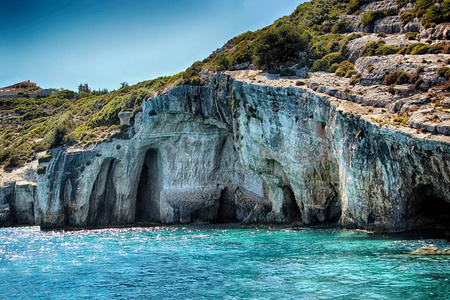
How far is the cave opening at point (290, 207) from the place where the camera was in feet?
131

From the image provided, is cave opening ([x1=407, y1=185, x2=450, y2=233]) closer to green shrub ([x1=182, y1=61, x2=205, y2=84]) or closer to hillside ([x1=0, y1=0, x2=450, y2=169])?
hillside ([x1=0, y1=0, x2=450, y2=169])

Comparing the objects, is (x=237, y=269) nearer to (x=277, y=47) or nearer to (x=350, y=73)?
(x=350, y=73)

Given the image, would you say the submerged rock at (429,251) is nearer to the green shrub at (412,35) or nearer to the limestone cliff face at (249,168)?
the limestone cliff face at (249,168)

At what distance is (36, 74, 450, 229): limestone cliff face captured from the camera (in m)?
26.1

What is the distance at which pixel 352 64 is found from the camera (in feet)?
129

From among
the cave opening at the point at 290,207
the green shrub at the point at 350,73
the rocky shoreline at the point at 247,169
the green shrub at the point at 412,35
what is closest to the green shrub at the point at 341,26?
the green shrub at the point at 412,35

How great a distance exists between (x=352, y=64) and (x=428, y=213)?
18230mm

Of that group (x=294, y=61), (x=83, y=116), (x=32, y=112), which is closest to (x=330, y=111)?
(x=294, y=61)

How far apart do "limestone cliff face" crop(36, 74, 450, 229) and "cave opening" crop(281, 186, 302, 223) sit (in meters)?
0.11

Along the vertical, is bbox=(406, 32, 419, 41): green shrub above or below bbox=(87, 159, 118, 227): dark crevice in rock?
above

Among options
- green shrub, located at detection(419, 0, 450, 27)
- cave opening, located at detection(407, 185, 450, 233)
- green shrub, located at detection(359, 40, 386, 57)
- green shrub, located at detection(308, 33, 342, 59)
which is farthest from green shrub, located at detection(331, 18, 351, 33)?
cave opening, located at detection(407, 185, 450, 233)

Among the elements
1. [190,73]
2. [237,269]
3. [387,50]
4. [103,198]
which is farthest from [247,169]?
[237,269]

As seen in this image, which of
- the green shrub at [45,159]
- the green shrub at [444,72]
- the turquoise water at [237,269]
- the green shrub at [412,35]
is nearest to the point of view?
the turquoise water at [237,269]

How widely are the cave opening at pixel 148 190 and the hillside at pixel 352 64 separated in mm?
6021
